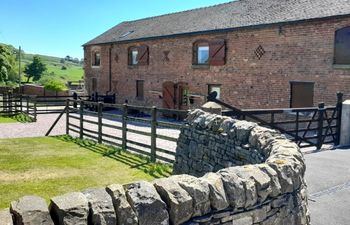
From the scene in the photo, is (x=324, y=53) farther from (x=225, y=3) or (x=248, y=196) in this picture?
(x=248, y=196)

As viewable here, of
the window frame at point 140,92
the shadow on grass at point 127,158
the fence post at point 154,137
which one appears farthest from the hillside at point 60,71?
the fence post at point 154,137

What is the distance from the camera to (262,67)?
653 inches

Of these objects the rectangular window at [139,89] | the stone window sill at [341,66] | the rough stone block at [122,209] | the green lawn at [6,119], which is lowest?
the green lawn at [6,119]

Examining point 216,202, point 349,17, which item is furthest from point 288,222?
point 349,17

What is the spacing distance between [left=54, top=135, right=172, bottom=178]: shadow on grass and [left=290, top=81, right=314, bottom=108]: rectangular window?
8.23 m

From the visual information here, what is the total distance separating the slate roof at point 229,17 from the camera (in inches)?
591

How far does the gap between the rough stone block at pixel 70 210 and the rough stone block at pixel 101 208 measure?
0.16ft

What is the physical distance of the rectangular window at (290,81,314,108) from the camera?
14.8 meters

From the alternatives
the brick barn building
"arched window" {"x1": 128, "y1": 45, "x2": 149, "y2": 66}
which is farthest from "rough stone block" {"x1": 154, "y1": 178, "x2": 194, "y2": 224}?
"arched window" {"x1": 128, "y1": 45, "x2": 149, "y2": 66}

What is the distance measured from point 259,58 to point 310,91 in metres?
3.09

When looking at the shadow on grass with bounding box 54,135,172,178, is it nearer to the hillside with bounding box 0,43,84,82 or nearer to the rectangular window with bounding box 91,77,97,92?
the rectangular window with bounding box 91,77,97,92

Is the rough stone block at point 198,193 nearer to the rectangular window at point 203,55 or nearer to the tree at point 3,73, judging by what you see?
the rectangular window at point 203,55

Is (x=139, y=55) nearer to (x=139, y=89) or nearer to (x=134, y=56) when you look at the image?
(x=134, y=56)

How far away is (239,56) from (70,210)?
1619 cm
